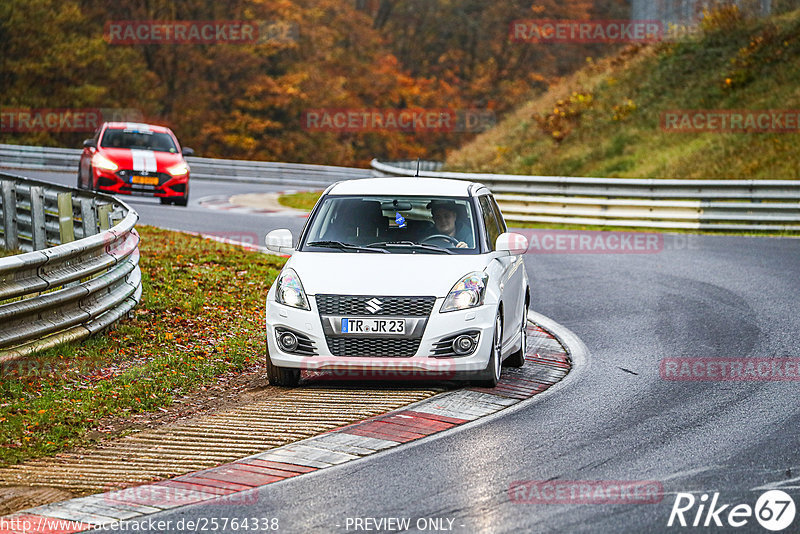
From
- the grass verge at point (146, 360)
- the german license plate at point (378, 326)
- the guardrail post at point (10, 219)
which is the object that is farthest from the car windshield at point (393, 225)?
the guardrail post at point (10, 219)

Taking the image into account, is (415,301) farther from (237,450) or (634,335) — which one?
(634,335)

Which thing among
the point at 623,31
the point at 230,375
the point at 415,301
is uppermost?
the point at 623,31

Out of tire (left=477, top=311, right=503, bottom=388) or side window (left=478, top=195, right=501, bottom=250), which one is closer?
tire (left=477, top=311, right=503, bottom=388)

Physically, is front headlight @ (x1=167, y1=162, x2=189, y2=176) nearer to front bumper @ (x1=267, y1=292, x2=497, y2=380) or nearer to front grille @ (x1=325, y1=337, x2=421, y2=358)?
front bumper @ (x1=267, y1=292, x2=497, y2=380)

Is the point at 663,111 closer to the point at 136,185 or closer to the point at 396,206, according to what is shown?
the point at 136,185

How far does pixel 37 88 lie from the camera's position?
4828 cm

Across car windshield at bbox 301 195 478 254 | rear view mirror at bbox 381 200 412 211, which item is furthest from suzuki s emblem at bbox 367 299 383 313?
rear view mirror at bbox 381 200 412 211

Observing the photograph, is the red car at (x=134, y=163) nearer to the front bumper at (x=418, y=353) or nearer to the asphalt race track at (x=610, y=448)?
the asphalt race track at (x=610, y=448)

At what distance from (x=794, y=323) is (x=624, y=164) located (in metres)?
18.2

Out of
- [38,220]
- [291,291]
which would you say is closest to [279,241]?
[291,291]

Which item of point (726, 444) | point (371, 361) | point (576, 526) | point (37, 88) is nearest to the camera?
point (576, 526)

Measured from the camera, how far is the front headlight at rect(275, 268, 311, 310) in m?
8.41

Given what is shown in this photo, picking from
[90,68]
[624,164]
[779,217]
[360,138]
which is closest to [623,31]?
[360,138]

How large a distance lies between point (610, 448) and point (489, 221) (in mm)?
3393
